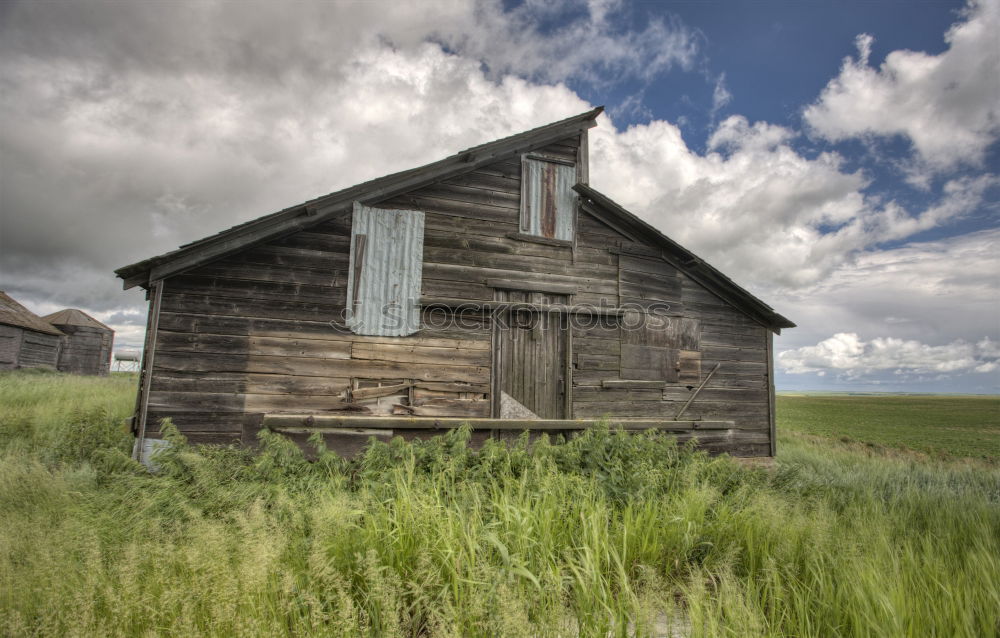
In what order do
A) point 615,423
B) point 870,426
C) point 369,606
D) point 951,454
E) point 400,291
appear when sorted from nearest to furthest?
point 369,606 < point 615,423 < point 400,291 < point 951,454 < point 870,426

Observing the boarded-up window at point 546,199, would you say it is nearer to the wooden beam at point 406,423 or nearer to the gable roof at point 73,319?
the wooden beam at point 406,423

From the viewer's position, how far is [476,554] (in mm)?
2920

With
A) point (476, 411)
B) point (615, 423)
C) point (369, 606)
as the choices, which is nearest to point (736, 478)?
point (615, 423)

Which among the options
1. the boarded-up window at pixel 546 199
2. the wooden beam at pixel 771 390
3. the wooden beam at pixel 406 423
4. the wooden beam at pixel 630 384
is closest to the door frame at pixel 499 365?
the wooden beam at pixel 630 384

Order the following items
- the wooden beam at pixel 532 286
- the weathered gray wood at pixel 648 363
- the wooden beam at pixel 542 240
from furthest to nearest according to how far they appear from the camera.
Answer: the weathered gray wood at pixel 648 363 < the wooden beam at pixel 542 240 < the wooden beam at pixel 532 286

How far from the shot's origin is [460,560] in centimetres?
265

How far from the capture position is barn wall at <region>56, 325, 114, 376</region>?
31173 mm

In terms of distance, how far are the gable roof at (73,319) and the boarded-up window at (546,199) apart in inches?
1485

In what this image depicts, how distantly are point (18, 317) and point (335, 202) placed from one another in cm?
2768

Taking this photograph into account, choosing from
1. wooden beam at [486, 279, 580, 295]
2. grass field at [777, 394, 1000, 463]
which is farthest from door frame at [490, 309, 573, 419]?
grass field at [777, 394, 1000, 463]

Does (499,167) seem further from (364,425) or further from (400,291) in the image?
(364,425)

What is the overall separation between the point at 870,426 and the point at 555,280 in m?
18.3

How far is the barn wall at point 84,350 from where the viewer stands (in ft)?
102

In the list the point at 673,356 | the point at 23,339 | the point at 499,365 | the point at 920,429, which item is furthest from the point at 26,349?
the point at 920,429
